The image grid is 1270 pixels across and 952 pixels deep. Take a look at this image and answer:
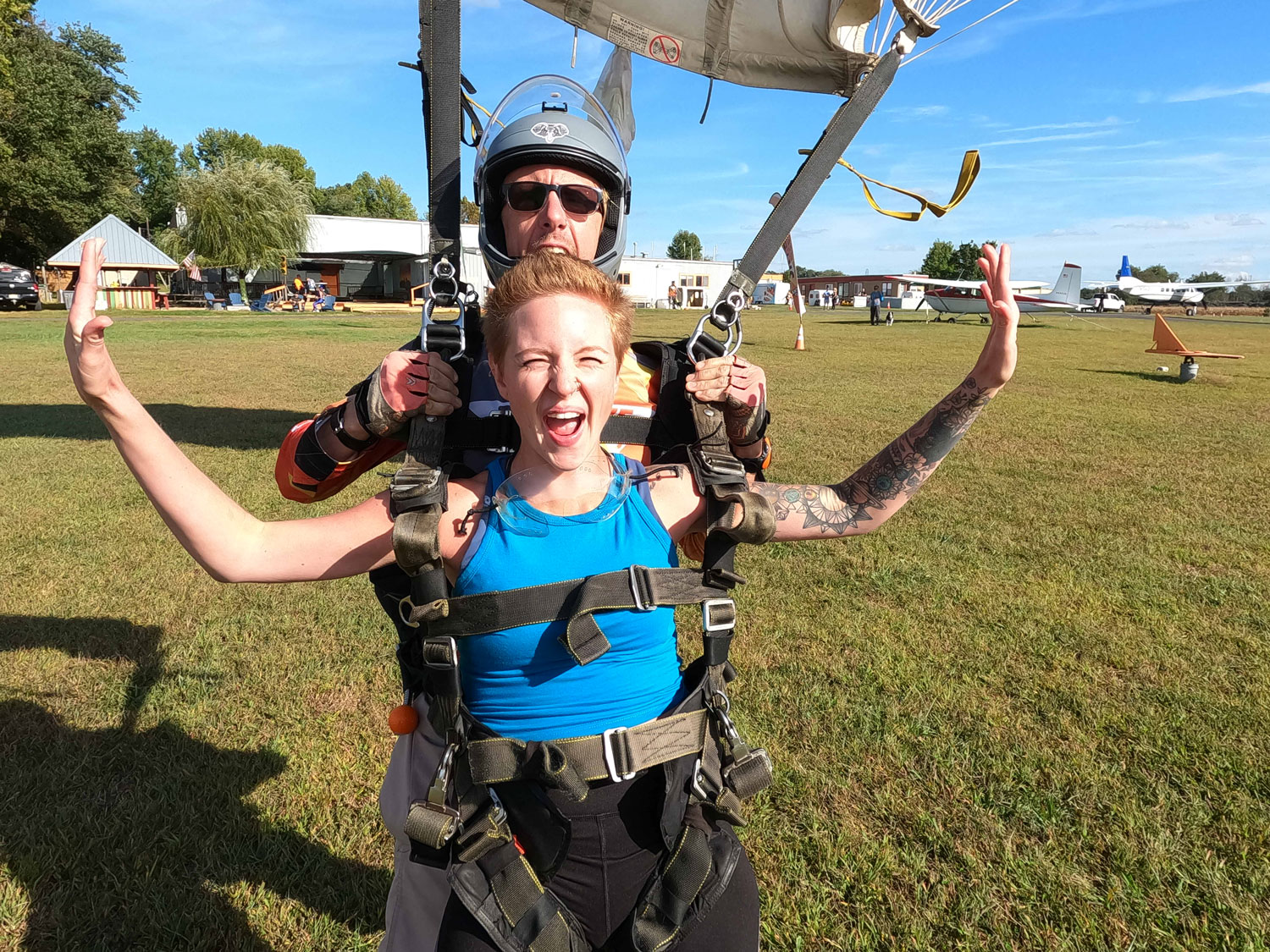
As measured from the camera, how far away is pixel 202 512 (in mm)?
1926

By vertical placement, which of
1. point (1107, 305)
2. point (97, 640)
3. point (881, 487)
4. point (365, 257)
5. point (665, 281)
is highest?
point (365, 257)

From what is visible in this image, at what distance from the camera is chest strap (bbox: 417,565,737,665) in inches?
76.0

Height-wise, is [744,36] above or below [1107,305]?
above

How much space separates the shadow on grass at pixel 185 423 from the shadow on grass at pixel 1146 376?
2235 centimetres

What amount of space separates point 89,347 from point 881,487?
2062 millimetres

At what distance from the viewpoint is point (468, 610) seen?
1.96 m

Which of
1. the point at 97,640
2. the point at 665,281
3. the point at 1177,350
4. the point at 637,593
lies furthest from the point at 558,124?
the point at 665,281

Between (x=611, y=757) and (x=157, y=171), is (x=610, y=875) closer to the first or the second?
(x=611, y=757)

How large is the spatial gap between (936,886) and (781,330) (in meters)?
44.4

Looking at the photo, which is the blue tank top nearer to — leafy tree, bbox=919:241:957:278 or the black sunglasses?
the black sunglasses

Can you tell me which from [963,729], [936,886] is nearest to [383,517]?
[936,886]

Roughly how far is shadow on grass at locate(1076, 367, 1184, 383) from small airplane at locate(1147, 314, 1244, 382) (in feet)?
0.79

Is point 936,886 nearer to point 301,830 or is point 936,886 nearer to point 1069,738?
point 1069,738

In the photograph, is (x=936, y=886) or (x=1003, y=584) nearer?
(x=936, y=886)
